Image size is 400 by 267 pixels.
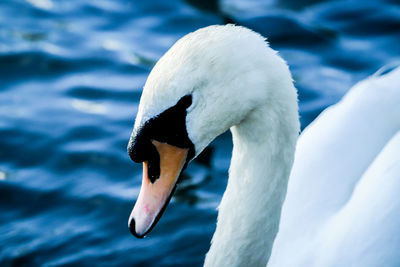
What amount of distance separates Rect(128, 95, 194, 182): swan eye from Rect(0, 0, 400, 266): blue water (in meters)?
1.63

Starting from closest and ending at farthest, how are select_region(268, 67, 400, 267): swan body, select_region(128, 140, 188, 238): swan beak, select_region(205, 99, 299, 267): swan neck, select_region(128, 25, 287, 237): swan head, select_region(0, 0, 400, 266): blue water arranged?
1. select_region(128, 25, 287, 237): swan head
2. select_region(128, 140, 188, 238): swan beak
3. select_region(205, 99, 299, 267): swan neck
4. select_region(268, 67, 400, 267): swan body
5. select_region(0, 0, 400, 266): blue water

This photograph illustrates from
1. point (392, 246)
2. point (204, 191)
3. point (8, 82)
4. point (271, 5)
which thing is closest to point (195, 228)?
point (204, 191)

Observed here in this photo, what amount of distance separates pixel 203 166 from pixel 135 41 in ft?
5.99

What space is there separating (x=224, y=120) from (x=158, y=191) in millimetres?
390

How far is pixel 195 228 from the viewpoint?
4754mm

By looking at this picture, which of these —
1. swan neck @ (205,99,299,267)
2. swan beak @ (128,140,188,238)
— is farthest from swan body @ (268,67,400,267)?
swan beak @ (128,140,188,238)

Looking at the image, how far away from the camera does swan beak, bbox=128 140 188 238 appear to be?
2.97 metres

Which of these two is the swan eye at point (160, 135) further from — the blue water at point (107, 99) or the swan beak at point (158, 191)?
the blue water at point (107, 99)

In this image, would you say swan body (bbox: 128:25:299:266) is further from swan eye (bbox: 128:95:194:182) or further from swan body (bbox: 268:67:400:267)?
swan body (bbox: 268:67:400:267)

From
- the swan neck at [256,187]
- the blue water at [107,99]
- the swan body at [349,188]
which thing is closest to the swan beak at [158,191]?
the swan neck at [256,187]

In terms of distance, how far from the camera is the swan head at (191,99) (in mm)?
2791

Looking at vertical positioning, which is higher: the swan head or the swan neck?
the swan head

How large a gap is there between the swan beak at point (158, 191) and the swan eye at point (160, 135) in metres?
0.02

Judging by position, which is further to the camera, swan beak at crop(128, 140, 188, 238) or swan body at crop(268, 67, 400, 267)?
swan body at crop(268, 67, 400, 267)
